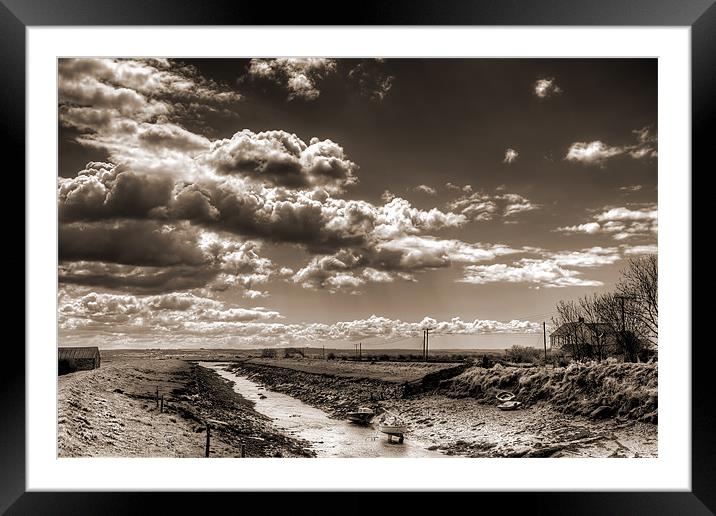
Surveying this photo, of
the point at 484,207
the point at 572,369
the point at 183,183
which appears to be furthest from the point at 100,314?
the point at 572,369

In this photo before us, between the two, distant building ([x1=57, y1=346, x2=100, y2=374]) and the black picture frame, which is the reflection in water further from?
the black picture frame

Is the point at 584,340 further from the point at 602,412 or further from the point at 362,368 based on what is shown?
the point at 362,368

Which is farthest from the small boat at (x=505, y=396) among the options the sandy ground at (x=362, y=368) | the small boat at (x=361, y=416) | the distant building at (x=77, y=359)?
the distant building at (x=77, y=359)

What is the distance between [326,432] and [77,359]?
342 cm

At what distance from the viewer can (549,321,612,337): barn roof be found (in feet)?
23.5

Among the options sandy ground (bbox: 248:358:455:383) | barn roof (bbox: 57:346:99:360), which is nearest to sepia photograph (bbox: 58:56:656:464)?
barn roof (bbox: 57:346:99:360)

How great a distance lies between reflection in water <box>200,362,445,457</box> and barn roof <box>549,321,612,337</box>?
111 inches

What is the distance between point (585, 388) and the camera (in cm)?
587

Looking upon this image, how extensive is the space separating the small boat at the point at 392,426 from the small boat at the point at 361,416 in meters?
0.22

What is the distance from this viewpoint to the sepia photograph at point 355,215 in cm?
498
